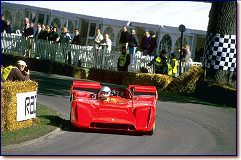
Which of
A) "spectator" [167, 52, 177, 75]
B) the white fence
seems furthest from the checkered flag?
the white fence

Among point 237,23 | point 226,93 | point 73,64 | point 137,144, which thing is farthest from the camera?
point 73,64

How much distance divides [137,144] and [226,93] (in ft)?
28.7

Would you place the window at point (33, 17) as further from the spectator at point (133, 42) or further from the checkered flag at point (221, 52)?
the checkered flag at point (221, 52)

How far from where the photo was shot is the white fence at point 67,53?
894 inches

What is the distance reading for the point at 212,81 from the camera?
19016mm

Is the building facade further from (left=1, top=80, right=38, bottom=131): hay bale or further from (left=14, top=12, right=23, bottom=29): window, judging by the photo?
(left=1, top=80, right=38, bottom=131): hay bale

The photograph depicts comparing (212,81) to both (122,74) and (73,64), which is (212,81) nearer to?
(122,74)

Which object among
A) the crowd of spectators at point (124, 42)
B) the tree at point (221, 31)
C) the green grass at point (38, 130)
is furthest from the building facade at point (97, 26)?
the green grass at point (38, 130)

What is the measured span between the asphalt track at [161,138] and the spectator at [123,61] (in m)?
5.95

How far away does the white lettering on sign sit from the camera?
31.7ft

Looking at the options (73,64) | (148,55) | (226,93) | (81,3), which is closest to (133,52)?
(148,55)

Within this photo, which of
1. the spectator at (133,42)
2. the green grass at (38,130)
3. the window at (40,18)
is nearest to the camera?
the green grass at (38,130)

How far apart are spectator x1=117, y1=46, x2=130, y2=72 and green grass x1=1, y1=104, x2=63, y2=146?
331 inches

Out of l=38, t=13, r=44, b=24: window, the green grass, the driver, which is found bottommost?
the green grass
